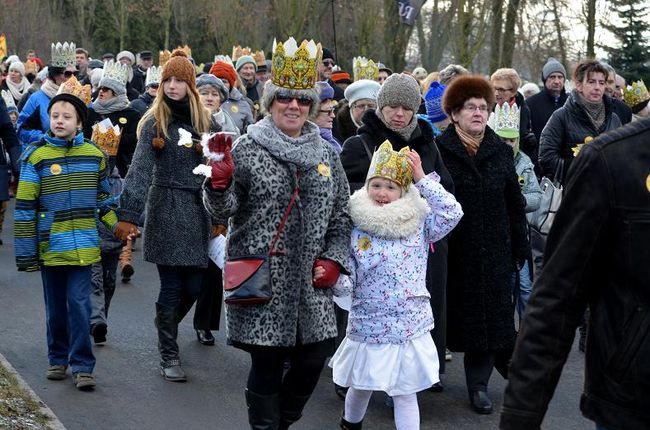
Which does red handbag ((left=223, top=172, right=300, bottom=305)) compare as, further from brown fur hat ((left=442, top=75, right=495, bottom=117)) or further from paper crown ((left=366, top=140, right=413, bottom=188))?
brown fur hat ((left=442, top=75, right=495, bottom=117))

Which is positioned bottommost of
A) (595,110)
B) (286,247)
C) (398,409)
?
(398,409)

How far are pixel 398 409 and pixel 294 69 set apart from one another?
1862 millimetres

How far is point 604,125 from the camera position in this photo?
9.61 m

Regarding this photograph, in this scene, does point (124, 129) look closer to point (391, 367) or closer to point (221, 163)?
point (391, 367)

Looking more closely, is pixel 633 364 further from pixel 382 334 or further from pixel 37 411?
pixel 37 411

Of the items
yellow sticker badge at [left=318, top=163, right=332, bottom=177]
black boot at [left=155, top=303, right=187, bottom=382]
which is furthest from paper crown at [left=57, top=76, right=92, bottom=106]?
yellow sticker badge at [left=318, top=163, right=332, bottom=177]

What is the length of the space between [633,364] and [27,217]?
16.4ft

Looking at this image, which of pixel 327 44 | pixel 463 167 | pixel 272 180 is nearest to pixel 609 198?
pixel 272 180

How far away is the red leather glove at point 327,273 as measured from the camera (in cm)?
559

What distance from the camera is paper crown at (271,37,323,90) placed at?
575cm

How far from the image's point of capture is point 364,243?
20.8 ft

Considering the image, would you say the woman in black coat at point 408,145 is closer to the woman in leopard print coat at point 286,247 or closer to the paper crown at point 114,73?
the woman in leopard print coat at point 286,247

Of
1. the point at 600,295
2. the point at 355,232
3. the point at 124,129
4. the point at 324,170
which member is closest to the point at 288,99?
the point at 324,170

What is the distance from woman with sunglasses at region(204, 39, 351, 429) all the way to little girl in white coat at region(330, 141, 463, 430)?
1.79ft
